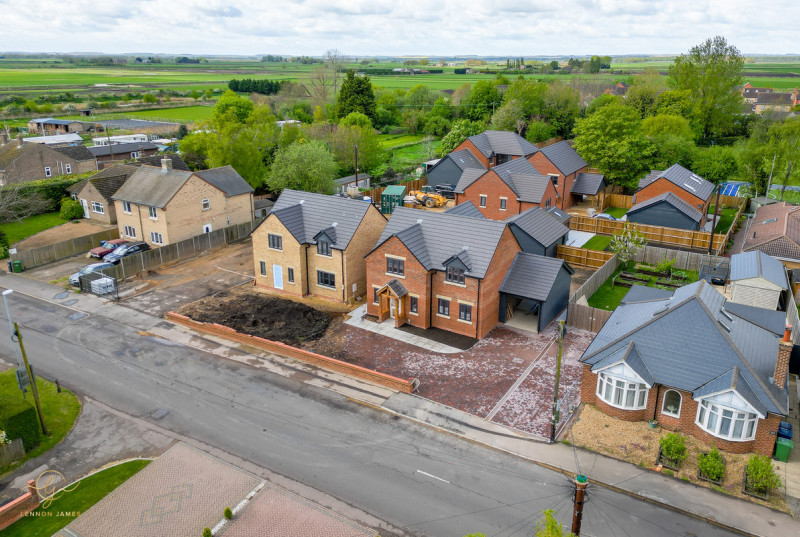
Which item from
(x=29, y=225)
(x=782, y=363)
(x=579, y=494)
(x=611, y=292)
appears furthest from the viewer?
(x=29, y=225)

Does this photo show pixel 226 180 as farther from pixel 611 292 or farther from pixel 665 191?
pixel 665 191

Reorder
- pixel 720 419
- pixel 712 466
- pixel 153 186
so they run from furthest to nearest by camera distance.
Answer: pixel 153 186 < pixel 720 419 < pixel 712 466

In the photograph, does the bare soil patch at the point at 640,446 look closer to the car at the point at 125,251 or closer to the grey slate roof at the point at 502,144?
the car at the point at 125,251

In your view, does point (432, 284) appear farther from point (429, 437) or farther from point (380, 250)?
point (429, 437)

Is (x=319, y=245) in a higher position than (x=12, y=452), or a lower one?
higher

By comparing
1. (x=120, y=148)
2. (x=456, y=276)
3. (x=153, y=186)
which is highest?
(x=120, y=148)

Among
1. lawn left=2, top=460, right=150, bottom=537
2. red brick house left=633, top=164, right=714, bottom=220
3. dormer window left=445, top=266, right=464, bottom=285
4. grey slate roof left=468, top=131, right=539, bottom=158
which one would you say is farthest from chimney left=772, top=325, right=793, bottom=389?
grey slate roof left=468, top=131, right=539, bottom=158

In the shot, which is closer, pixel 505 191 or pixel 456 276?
pixel 456 276

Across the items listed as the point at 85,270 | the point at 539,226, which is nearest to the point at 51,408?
the point at 85,270
